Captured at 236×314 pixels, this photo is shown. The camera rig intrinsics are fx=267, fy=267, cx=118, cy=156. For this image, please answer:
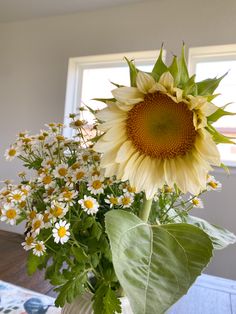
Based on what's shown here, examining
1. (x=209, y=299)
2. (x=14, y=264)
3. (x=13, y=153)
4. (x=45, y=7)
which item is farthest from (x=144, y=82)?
(x=45, y=7)

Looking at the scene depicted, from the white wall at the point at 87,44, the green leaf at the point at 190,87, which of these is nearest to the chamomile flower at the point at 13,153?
the green leaf at the point at 190,87

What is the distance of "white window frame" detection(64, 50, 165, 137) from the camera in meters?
2.45

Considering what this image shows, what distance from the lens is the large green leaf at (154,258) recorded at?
0.88 ft

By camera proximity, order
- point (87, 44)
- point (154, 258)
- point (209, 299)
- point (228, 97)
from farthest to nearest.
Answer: point (87, 44) < point (228, 97) < point (209, 299) < point (154, 258)

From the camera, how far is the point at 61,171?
41cm

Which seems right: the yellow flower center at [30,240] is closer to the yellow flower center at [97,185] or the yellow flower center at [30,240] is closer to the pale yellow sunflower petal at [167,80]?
the yellow flower center at [97,185]

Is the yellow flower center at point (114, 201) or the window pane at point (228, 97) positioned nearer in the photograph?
the yellow flower center at point (114, 201)

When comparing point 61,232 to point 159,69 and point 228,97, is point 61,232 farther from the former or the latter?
point 228,97

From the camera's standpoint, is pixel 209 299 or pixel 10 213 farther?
pixel 209 299

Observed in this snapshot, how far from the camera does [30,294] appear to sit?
0.77 meters

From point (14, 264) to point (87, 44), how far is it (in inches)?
79.2

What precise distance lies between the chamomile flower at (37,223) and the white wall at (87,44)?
1949 millimetres

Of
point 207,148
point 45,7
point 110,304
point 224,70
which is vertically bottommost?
point 110,304

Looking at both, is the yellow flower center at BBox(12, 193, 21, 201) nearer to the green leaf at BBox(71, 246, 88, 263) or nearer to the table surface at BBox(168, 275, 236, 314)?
the green leaf at BBox(71, 246, 88, 263)
